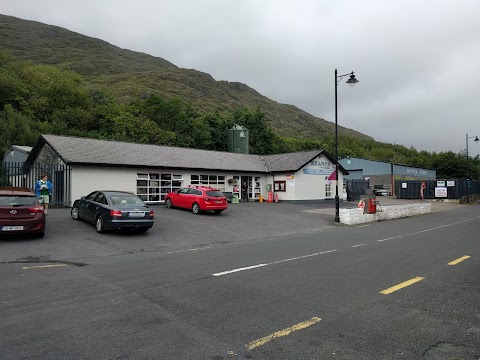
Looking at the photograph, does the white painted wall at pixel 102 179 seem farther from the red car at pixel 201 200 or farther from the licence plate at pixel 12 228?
the licence plate at pixel 12 228

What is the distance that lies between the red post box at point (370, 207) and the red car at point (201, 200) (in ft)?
27.7

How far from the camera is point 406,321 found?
4926 millimetres

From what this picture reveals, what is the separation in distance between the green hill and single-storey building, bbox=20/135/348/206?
269 ft

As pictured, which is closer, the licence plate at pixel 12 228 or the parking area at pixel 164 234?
the parking area at pixel 164 234

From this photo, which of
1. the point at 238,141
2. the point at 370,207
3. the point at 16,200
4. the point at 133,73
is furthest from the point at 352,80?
the point at 133,73

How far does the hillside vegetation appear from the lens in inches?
1896

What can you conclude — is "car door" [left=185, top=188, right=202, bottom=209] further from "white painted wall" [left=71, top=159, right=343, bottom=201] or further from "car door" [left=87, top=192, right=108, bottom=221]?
"car door" [left=87, top=192, right=108, bottom=221]

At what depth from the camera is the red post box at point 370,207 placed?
21875 mm

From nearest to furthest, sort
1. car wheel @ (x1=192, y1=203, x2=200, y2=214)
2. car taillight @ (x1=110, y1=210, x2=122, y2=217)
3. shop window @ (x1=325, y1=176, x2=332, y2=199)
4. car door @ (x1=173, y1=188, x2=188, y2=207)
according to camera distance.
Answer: car taillight @ (x1=110, y1=210, x2=122, y2=217)
car wheel @ (x1=192, y1=203, x2=200, y2=214)
car door @ (x1=173, y1=188, x2=188, y2=207)
shop window @ (x1=325, y1=176, x2=332, y2=199)

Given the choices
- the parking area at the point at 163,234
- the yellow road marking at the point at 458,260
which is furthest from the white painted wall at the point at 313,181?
the yellow road marking at the point at 458,260

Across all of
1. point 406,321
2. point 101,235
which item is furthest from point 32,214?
point 406,321

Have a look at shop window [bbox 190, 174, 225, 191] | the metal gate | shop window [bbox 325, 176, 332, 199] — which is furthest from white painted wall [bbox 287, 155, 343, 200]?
the metal gate

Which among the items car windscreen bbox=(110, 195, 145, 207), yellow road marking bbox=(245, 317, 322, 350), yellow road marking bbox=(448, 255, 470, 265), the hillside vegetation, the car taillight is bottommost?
yellow road marking bbox=(448, 255, 470, 265)

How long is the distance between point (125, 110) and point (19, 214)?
4738 cm
